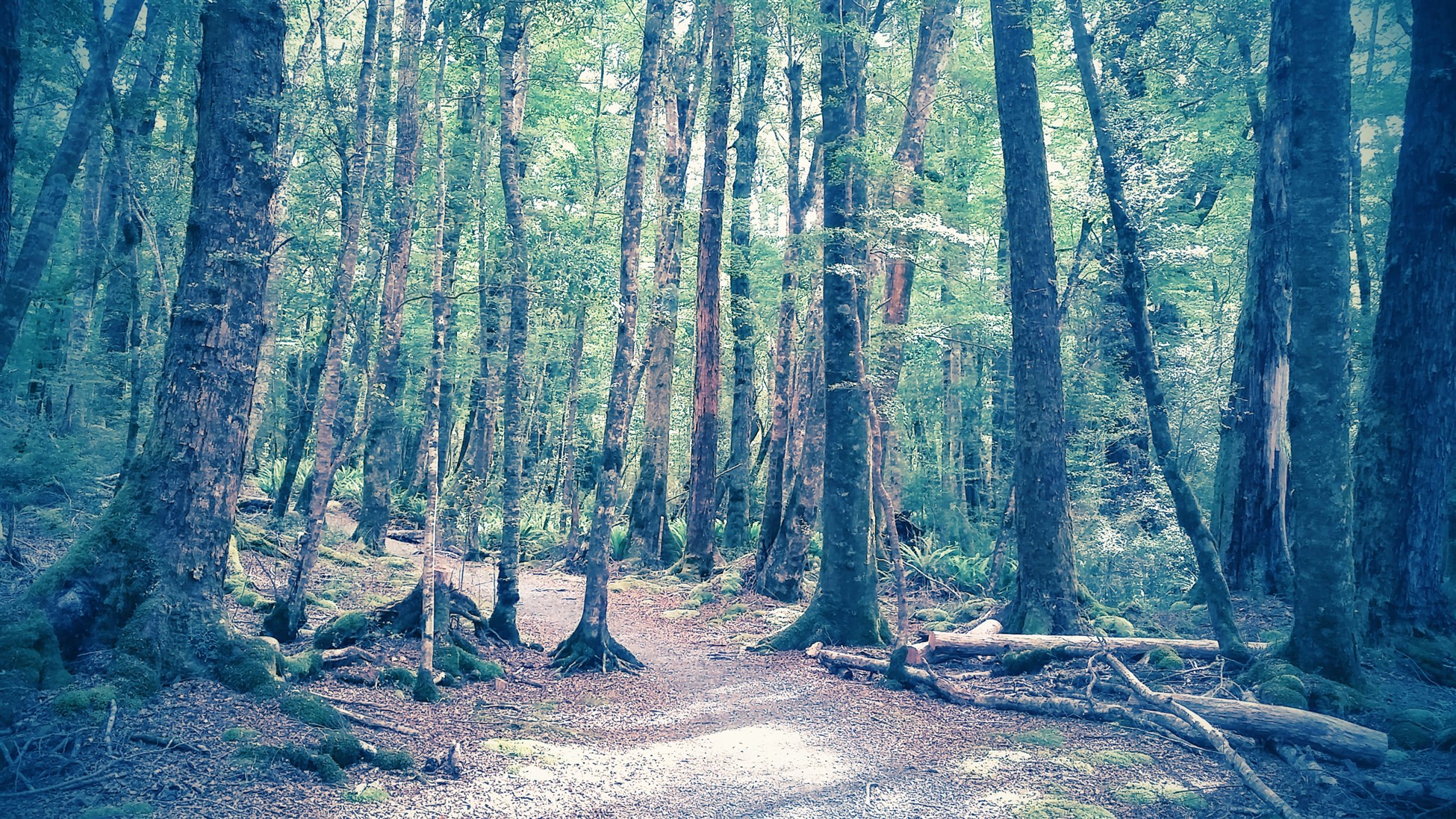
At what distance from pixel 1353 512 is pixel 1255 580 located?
11.3 ft

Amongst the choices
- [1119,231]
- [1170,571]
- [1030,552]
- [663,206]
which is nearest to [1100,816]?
[1030,552]

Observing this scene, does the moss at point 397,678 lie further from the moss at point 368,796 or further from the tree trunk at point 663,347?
the tree trunk at point 663,347

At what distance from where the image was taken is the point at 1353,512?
8227 mm

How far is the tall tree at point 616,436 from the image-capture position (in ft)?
28.2

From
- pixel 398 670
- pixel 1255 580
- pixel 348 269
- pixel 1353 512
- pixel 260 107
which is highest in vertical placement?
pixel 260 107

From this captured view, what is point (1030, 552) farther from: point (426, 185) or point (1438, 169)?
point (426, 185)

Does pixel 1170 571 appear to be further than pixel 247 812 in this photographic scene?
Yes

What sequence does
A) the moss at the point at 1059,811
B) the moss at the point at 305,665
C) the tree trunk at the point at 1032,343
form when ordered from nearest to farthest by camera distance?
the moss at the point at 1059,811
the moss at the point at 305,665
the tree trunk at the point at 1032,343

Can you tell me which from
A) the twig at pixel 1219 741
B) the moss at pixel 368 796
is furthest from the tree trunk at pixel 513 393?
the twig at pixel 1219 741

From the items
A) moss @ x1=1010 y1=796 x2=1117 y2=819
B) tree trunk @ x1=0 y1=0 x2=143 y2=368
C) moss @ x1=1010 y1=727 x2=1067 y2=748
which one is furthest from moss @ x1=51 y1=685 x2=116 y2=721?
moss @ x1=1010 y1=727 x2=1067 y2=748

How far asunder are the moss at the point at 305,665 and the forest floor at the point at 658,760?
0.11 metres

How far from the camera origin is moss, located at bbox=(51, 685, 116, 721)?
4.81m

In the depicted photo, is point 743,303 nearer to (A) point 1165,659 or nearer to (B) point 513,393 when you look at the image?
(B) point 513,393

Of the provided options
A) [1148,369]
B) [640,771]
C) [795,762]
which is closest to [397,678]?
[640,771]
